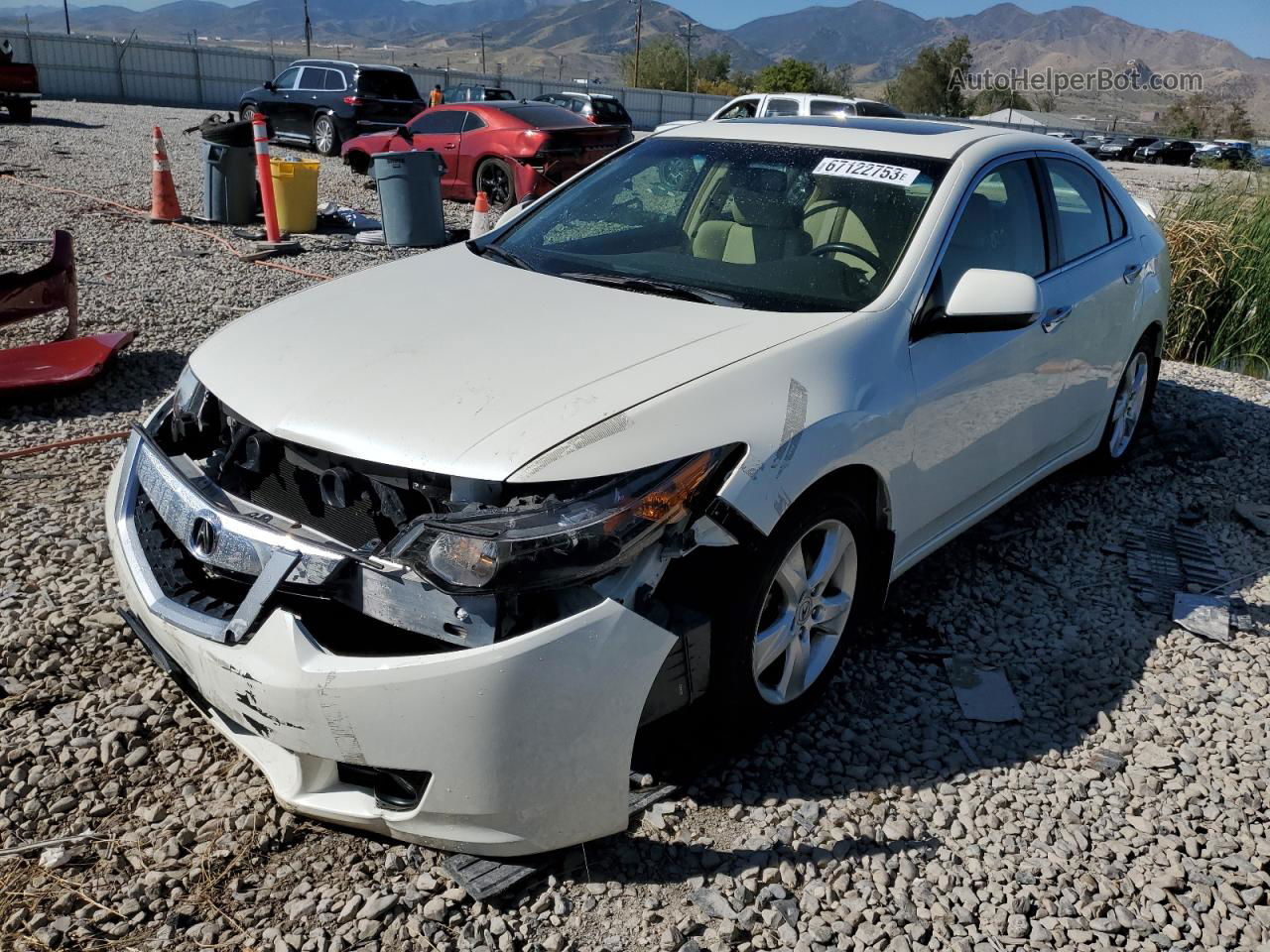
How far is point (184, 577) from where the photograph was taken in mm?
2506

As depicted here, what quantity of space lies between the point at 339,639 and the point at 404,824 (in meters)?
0.43

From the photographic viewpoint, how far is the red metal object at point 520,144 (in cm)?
1291

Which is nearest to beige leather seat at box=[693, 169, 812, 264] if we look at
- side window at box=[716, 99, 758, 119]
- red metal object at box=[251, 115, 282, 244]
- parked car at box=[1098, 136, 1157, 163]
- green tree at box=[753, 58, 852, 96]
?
red metal object at box=[251, 115, 282, 244]

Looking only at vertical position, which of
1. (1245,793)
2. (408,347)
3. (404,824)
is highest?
(408,347)

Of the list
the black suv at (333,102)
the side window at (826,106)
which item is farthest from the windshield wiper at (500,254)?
the black suv at (333,102)

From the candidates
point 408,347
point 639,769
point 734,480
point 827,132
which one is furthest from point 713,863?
point 827,132

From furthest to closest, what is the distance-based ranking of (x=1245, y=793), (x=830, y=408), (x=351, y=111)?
(x=351, y=111) < (x=1245, y=793) < (x=830, y=408)

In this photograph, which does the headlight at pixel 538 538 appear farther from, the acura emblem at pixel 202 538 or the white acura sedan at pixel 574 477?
the acura emblem at pixel 202 538

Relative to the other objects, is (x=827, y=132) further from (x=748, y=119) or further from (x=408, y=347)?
(x=408, y=347)

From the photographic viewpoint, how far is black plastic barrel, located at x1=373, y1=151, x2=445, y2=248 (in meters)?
10.5

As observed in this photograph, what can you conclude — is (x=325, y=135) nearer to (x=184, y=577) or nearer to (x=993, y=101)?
(x=184, y=577)

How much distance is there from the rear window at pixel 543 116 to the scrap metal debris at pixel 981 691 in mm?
11137

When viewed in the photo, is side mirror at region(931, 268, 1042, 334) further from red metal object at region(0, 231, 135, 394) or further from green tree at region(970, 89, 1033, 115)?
green tree at region(970, 89, 1033, 115)

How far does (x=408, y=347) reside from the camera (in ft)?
9.04
